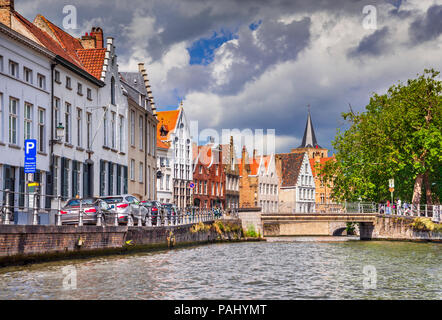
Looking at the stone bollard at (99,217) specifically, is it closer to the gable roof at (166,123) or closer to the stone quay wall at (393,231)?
the stone quay wall at (393,231)

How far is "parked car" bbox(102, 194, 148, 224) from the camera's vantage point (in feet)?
111

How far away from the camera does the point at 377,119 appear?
66312 millimetres

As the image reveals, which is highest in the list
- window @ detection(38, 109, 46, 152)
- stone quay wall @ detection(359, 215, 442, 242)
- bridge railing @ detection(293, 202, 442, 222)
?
window @ detection(38, 109, 46, 152)

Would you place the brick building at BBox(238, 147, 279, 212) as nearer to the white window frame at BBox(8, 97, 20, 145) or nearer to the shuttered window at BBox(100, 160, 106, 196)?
the shuttered window at BBox(100, 160, 106, 196)

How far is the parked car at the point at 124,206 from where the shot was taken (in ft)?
111

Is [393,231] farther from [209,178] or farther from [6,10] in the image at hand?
[6,10]

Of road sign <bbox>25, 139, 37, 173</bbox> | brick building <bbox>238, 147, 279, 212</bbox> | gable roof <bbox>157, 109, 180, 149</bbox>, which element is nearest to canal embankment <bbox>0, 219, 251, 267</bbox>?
road sign <bbox>25, 139, 37, 173</bbox>

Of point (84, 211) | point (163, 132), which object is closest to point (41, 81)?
point (84, 211)

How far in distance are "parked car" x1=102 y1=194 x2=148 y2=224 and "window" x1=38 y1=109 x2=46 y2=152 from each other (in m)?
4.22

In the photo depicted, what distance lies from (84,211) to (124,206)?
527 cm

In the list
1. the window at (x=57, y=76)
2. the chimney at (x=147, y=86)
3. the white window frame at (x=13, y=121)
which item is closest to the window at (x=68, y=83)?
the window at (x=57, y=76)

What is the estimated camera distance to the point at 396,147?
62.8 metres

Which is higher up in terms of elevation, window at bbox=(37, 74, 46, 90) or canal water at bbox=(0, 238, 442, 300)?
window at bbox=(37, 74, 46, 90)

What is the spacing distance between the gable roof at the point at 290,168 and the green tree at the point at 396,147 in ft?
166
